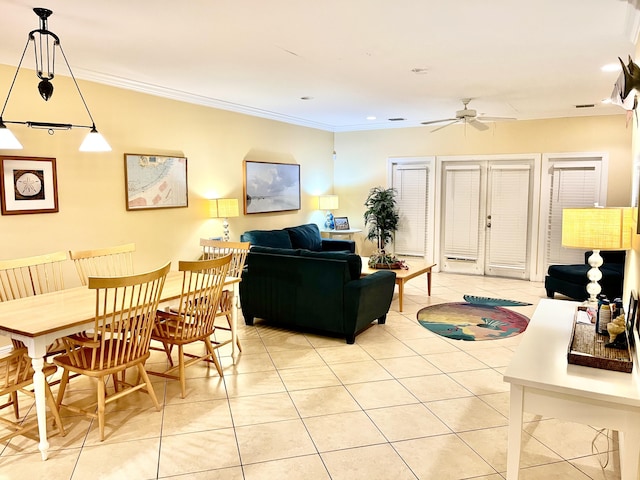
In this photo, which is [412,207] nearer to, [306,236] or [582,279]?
[306,236]

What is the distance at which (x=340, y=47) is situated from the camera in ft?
12.2

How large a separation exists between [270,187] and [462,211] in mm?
3308

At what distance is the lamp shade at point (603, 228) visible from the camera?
109 inches

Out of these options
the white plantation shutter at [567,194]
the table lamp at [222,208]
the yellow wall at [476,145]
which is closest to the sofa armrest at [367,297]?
the table lamp at [222,208]

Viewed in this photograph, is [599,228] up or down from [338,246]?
up

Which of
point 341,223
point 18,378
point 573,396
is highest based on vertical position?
point 341,223

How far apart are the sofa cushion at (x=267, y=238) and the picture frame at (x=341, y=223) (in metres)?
1.75

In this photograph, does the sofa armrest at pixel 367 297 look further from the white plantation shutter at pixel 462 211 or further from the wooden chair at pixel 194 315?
the white plantation shutter at pixel 462 211

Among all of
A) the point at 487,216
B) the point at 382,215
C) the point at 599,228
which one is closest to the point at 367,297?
the point at 599,228

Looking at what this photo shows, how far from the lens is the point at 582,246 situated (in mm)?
2867

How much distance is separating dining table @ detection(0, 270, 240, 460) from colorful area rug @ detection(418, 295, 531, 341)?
303 cm

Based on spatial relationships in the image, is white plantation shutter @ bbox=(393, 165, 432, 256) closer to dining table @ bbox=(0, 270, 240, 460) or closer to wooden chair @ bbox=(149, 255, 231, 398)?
wooden chair @ bbox=(149, 255, 231, 398)

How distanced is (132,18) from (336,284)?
2669mm

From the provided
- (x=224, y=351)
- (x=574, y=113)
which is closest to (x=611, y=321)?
→ (x=224, y=351)
